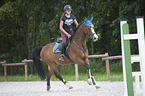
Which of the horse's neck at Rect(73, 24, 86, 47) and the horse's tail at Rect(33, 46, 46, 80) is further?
the horse's tail at Rect(33, 46, 46, 80)

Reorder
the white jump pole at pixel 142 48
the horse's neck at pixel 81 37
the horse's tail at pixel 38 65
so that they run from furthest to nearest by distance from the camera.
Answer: the horse's tail at pixel 38 65
the horse's neck at pixel 81 37
the white jump pole at pixel 142 48

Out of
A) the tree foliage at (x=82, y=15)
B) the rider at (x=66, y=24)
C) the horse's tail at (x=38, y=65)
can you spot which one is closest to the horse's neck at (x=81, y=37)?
the rider at (x=66, y=24)

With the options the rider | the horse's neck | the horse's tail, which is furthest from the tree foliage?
the horse's neck

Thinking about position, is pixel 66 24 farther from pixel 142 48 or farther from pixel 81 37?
pixel 142 48

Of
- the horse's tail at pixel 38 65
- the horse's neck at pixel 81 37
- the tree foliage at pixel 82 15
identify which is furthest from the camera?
the tree foliage at pixel 82 15

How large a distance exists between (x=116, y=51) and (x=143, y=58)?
72.5 feet

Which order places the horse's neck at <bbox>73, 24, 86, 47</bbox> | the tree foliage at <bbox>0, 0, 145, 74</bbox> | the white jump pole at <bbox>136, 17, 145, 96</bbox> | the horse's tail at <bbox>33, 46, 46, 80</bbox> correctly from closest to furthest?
the white jump pole at <bbox>136, 17, 145, 96</bbox>, the horse's neck at <bbox>73, 24, 86, 47</bbox>, the horse's tail at <bbox>33, 46, 46, 80</bbox>, the tree foliage at <bbox>0, 0, 145, 74</bbox>

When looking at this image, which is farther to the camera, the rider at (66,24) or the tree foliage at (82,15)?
the tree foliage at (82,15)

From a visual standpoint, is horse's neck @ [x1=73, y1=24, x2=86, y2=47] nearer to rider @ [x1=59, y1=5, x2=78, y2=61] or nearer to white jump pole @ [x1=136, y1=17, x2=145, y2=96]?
rider @ [x1=59, y1=5, x2=78, y2=61]

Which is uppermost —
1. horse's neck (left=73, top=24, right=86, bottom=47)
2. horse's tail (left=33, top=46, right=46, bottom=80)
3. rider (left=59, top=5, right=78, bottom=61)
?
rider (left=59, top=5, right=78, bottom=61)

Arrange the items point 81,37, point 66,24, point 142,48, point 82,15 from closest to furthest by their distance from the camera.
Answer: point 142,48 < point 81,37 < point 66,24 < point 82,15

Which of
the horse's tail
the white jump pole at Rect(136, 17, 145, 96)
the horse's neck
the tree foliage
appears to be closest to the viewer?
the white jump pole at Rect(136, 17, 145, 96)

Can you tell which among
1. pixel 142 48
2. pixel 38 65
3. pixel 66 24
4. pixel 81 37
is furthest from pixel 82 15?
pixel 142 48

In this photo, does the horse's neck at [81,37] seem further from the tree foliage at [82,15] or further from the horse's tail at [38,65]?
the tree foliage at [82,15]
